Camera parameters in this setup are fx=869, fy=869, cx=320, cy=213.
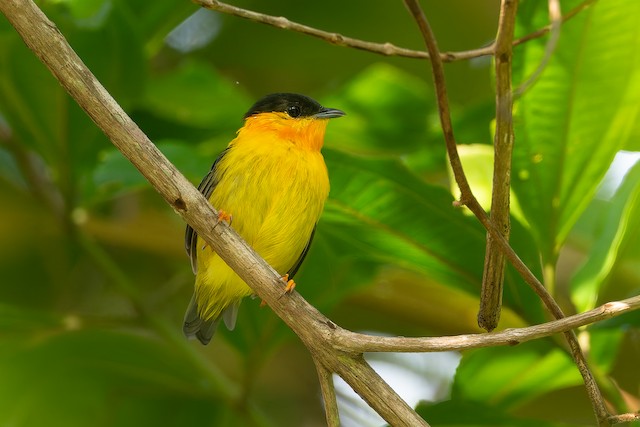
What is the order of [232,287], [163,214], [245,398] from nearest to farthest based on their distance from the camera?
[245,398], [232,287], [163,214]

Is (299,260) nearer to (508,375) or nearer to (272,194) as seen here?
(272,194)

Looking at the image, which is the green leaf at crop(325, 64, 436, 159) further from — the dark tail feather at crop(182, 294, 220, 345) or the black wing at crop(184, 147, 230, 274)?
the dark tail feather at crop(182, 294, 220, 345)

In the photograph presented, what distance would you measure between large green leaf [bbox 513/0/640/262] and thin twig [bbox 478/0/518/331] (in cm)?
75

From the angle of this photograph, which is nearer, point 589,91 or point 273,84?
point 589,91

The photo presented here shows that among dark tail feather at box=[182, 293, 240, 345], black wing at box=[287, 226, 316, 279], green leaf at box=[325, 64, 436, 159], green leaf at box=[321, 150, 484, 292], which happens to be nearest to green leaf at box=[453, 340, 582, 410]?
green leaf at box=[321, 150, 484, 292]

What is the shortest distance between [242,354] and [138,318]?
45cm

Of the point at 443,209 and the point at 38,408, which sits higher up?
the point at 443,209

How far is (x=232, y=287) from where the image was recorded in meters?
3.38

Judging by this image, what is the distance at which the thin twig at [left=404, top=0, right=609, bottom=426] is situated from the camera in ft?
5.63

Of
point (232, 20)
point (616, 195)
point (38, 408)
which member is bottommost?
point (38, 408)

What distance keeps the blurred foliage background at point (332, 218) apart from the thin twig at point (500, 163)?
58 centimetres

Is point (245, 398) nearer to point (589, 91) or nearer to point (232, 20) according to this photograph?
point (589, 91)

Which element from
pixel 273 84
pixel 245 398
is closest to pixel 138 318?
pixel 245 398

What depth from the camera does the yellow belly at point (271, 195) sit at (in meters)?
3.15
